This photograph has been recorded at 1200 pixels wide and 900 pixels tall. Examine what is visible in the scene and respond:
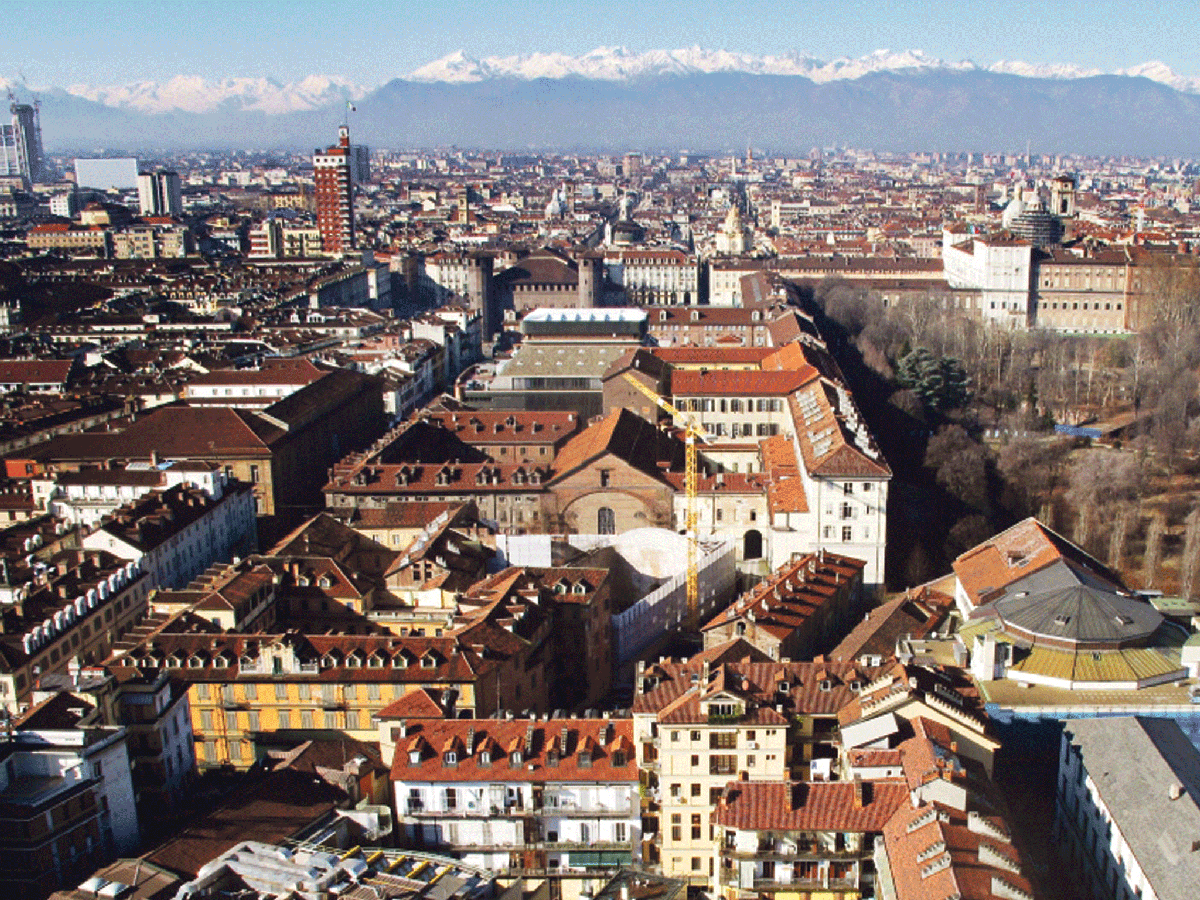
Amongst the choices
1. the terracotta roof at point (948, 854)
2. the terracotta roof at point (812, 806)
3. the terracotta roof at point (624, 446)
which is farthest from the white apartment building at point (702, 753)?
the terracotta roof at point (624, 446)

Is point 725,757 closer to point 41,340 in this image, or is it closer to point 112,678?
point 112,678

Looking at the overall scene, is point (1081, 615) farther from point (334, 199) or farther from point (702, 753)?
point (334, 199)

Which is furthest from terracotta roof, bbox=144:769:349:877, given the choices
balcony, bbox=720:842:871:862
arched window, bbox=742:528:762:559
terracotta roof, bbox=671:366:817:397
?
terracotta roof, bbox=671:366:817:397

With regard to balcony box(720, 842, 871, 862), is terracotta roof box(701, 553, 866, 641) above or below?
above

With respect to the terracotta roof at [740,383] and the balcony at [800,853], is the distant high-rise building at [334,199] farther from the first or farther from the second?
the balcony at [800,853]

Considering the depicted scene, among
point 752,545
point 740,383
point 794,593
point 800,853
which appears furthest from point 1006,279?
point 800,853

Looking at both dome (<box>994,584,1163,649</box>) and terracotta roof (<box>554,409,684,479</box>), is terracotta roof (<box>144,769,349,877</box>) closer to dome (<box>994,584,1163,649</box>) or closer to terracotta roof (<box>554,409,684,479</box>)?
dome (<box>994,584,1163,649</box>)

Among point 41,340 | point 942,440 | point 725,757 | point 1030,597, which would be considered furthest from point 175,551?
point 41,340
